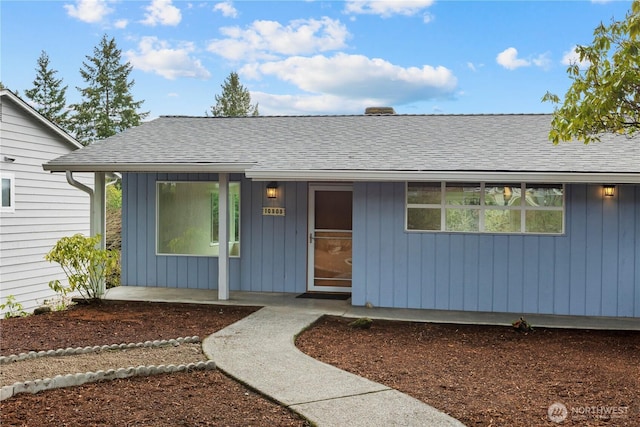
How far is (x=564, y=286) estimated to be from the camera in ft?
26.2

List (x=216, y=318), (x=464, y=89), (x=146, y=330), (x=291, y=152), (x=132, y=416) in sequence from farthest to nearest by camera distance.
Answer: (x=464, y=89), (x=291, y=152), (x=216, y=318), (x=146, y=330), (x=132, y=416)

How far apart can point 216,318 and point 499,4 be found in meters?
10.2

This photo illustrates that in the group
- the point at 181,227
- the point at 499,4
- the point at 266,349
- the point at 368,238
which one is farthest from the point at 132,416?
the point at 499,4

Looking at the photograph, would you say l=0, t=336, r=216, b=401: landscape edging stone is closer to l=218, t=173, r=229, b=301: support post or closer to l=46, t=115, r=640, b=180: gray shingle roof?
l=218, t=173, r=229, b=301: support post

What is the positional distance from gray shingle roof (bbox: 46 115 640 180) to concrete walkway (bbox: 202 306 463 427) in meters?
2.56

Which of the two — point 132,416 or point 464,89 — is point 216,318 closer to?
point 132,416

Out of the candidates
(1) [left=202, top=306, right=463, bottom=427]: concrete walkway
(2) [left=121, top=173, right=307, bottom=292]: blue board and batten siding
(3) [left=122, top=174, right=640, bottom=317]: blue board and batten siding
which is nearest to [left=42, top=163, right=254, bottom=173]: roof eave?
(2) [left=121, top=173, right=307, bottom=292]: blue board and batten siding

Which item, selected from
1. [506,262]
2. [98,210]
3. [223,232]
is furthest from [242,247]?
[506,262]

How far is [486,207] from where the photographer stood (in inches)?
322

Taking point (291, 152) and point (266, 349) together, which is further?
point (291, 152)

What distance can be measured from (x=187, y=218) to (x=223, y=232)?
1.61 meters

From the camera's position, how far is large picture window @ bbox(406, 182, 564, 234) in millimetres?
8070

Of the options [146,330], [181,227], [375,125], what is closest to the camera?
[146,330]

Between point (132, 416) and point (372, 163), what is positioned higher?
point (372, 163)
